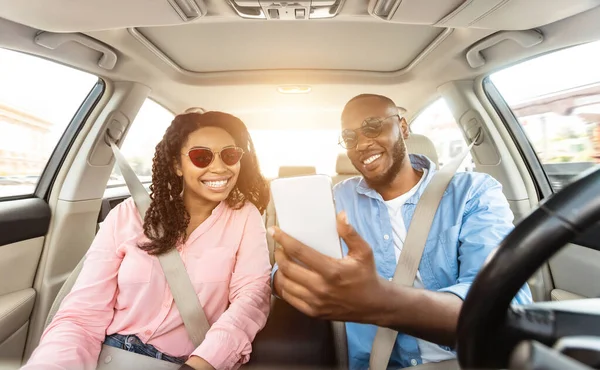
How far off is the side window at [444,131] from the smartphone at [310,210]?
1.92m

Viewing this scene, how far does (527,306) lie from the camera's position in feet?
1.87

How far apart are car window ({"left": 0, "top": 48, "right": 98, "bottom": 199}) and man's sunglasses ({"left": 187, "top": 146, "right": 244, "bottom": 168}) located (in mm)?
1097

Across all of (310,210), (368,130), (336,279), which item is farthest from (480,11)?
(336,279)

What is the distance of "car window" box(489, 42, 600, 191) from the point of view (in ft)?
6.22

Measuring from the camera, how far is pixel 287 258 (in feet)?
3.36

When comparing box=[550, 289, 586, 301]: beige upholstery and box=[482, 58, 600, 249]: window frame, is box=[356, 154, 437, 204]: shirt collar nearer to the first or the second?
box=[482, 58, 600, 249]: window frame

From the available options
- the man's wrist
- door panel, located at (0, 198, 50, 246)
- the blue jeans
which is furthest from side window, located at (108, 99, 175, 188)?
the man's wrist

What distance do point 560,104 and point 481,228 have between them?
3.92 ft

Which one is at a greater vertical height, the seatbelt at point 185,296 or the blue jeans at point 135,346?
the seatbelt at point 185,296

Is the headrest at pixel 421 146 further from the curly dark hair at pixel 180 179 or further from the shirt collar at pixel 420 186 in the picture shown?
the curly dark hair at pixel 180 179

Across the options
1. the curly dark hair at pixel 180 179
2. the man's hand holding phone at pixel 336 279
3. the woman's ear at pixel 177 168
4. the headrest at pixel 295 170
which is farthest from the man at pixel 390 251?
the headrest at pixel 295 170

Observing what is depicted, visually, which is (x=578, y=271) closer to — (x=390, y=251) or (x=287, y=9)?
(x=390, y=251)

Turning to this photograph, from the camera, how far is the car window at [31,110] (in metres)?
1.91

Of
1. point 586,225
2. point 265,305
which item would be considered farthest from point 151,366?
point 586,225
